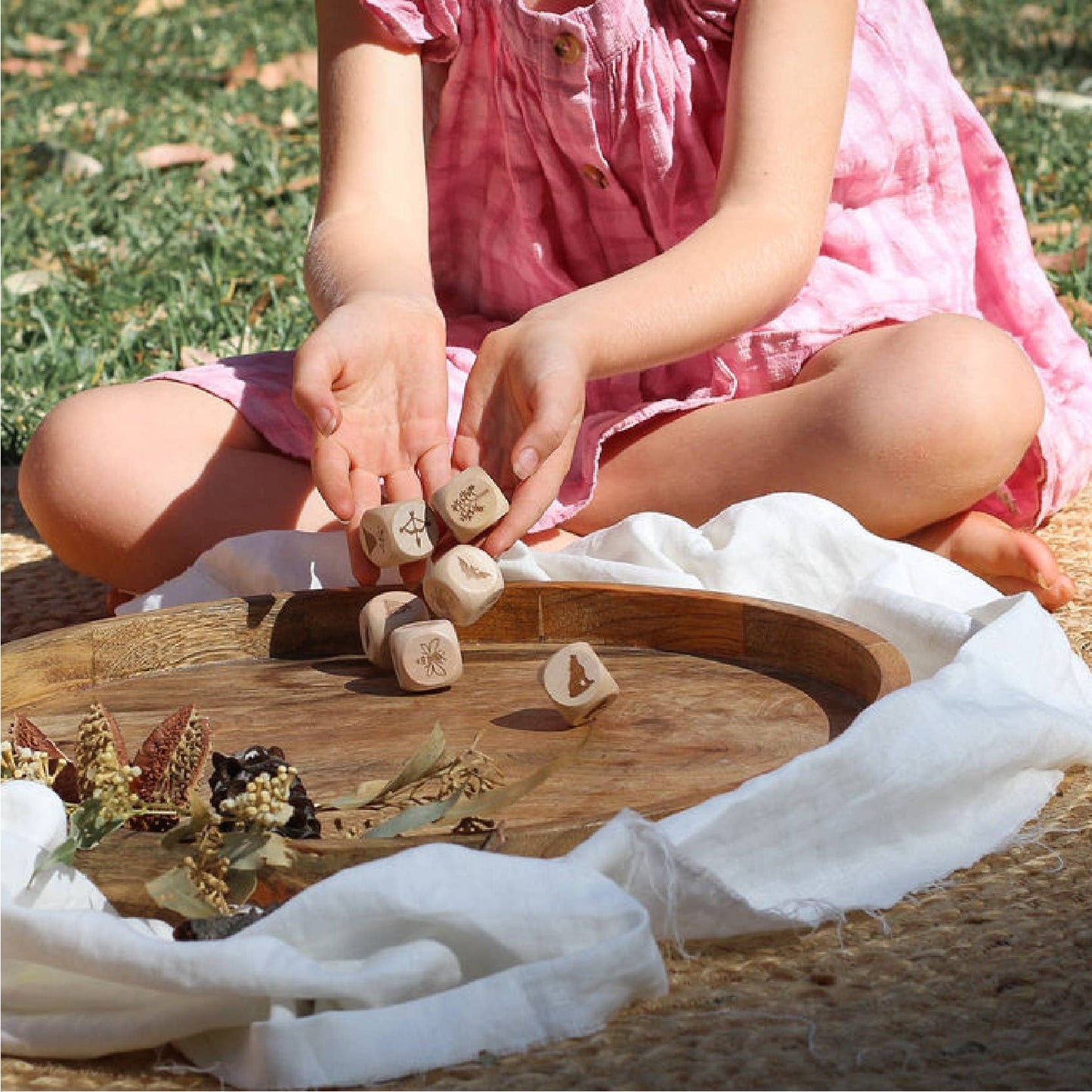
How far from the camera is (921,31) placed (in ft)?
5.67

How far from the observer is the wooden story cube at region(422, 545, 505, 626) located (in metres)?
1.17

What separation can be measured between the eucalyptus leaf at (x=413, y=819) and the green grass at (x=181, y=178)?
1.29m

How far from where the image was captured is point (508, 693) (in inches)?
45.6

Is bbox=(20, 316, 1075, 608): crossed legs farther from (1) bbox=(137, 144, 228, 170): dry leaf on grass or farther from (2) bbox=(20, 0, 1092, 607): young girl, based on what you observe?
(1) bbox=(137, 144, 228, 170): dry leaf on grass

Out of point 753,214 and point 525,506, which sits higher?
point 753,214

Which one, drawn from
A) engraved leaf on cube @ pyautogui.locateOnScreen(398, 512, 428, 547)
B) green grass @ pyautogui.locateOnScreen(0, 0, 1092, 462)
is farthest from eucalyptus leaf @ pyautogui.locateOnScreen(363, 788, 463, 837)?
green grass @ pyautogui.locateOnScreen(0, 0, 1092, 462)

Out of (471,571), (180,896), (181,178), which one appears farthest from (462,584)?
(181,178)

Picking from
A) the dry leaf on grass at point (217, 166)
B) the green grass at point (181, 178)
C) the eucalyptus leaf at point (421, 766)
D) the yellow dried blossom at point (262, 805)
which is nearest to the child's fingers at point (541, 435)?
the eucalyptus leaf at point (421, 766)

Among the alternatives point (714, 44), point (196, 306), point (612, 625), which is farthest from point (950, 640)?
point (196, 306)

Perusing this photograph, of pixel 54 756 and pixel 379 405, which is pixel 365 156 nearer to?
pixel 379 405

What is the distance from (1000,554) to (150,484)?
73cm

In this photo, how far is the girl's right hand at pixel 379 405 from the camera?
4.19 ft

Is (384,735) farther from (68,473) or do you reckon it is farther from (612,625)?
(68,473)

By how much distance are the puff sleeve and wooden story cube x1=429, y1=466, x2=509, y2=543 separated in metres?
0.60
